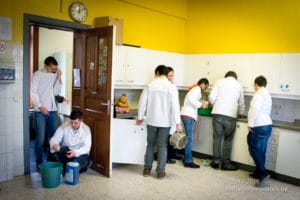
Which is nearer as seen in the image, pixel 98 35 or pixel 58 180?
pixel 58 180

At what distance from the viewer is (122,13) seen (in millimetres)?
4652

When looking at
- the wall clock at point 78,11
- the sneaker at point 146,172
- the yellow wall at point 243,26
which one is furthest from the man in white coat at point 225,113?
the wall clock at point 78,11

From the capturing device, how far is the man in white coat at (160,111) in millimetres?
3732

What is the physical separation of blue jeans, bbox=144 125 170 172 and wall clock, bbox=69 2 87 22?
183cm

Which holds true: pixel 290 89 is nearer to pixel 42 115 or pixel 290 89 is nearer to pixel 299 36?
pixel 299 36

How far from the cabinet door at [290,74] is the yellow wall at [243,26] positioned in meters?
0.41

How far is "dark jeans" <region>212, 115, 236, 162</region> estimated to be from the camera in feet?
14.4

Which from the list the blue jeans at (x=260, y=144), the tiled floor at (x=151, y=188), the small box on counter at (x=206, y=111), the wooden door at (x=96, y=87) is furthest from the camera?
the small box on counter at (x=206, y=111)

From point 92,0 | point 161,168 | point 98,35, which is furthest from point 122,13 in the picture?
point 161,168

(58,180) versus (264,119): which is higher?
(264,119)

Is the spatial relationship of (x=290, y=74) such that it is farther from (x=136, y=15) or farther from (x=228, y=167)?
(x=136, y=15)

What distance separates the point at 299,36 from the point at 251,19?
849 mm

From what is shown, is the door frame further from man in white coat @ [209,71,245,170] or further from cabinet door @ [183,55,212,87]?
man in white coat @ [209,71,245,170]

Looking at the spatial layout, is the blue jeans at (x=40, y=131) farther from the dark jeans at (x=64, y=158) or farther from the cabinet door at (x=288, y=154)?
the cabinet door at (x=288, y=154)
